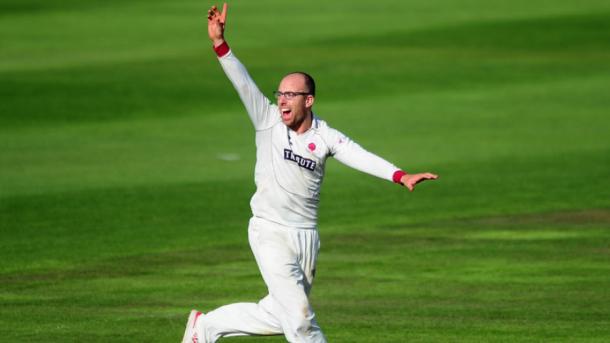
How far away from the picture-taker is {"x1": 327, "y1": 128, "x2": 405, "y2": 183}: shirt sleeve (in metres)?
10.5

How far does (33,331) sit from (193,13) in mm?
39898

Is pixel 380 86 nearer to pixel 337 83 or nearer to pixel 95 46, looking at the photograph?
pixel 337 83

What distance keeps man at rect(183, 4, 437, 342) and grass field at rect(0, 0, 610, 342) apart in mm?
2191

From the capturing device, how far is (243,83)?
1076 cm

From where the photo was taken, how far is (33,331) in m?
12.9

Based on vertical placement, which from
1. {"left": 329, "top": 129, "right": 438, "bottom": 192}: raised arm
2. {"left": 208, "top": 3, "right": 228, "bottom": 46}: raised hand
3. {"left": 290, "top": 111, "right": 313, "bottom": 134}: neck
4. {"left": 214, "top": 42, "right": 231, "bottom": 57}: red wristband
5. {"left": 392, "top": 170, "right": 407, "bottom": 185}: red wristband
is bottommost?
{"left": 392, "top": 170, "right": 407, "bottom": 185}: red wristband

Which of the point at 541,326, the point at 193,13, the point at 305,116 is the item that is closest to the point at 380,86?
the point at 193,13

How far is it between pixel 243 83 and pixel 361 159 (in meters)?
1.10

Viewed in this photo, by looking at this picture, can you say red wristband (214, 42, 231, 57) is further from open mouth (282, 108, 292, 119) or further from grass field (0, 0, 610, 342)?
grass field (0, 0, 610, 342)

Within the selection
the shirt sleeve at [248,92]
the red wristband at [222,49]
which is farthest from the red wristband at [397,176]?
the red wristband at [222,49]

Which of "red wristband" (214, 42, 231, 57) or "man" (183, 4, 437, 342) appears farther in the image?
"red wristband" (214, 42, 231, 57)

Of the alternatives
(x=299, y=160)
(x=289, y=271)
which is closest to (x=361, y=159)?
(x=299, y=160)

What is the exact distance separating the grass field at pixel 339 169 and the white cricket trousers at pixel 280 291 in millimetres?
1637

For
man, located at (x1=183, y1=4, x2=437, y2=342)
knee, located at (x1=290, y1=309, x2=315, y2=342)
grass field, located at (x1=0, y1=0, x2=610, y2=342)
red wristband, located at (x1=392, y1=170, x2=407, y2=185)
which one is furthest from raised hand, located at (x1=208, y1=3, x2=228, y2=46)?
grass field, located at (x1=0, y1=0, x2=610, y2=342)
